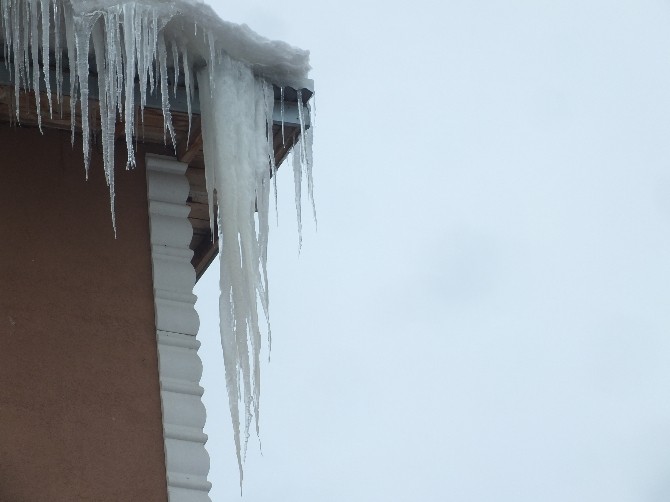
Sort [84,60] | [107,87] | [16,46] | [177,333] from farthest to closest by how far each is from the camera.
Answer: [177,333] → [107,87] → [84,60] → [16,46]

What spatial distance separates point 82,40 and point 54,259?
0.91 m

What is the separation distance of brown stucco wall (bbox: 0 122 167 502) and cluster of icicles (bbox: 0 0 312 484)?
0.20 m

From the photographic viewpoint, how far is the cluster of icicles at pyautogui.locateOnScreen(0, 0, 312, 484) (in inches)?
249

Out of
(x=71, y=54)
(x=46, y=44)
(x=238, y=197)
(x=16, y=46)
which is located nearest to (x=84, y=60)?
(x=71, y=54)

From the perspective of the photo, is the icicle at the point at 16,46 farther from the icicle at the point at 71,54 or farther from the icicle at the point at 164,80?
the icicle at the point at 164,80

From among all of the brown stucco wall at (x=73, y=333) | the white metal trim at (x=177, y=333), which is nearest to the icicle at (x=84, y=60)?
the brown stucco wall at (x=73, y=333)

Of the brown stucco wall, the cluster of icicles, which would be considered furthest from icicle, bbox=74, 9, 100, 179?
the brown stucco wall

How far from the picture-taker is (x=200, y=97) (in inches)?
267

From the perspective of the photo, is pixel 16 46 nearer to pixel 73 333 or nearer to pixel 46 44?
pixel 46 44

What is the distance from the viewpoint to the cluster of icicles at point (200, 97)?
20.8ft

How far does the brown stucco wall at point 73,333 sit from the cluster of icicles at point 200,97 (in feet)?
0.67

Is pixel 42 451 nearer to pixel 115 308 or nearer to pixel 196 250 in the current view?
pixel 115 308

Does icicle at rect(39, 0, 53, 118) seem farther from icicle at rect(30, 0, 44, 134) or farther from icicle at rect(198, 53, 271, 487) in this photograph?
icicle at rect(198, 53, 271, 487)

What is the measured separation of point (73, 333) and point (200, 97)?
113 centimetres
